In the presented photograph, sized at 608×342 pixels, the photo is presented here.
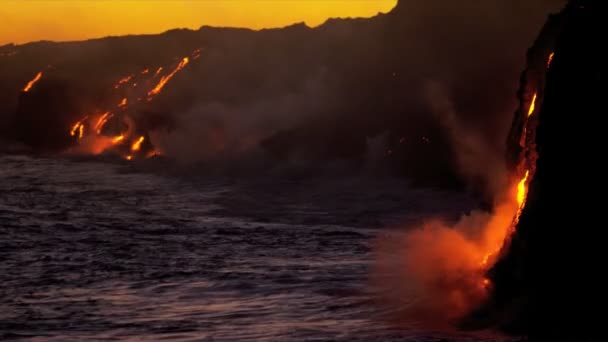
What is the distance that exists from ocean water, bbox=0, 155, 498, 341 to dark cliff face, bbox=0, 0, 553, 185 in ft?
19.9

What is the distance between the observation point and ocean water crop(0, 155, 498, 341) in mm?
16234

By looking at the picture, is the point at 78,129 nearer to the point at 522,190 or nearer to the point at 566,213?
the point at 522,190

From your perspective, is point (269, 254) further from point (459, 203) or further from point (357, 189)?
point (357, 189)

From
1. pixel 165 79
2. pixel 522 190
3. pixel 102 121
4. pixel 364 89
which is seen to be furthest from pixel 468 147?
pixel 165 79

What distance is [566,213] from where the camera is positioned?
14.4m

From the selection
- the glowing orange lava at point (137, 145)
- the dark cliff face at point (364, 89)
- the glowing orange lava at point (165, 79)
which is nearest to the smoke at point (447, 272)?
the dark cliff face at point (364, 89)

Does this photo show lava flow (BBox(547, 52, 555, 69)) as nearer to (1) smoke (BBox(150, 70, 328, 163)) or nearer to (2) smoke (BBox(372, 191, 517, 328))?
(2) smoke (BBox(372, 191, 517, 328))

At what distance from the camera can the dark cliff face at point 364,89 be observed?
51562 millimetres

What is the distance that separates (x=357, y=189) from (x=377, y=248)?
1742 centimetres

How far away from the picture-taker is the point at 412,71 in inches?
2340

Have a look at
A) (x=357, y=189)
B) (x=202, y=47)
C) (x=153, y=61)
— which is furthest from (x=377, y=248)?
(x=153, y=61)

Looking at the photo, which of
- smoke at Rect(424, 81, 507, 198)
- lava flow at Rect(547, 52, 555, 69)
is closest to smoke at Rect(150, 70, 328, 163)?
smoke at Rect(424, 81, 507, 198)

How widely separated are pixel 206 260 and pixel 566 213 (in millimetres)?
10826

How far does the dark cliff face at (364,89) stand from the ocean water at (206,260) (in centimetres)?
608
